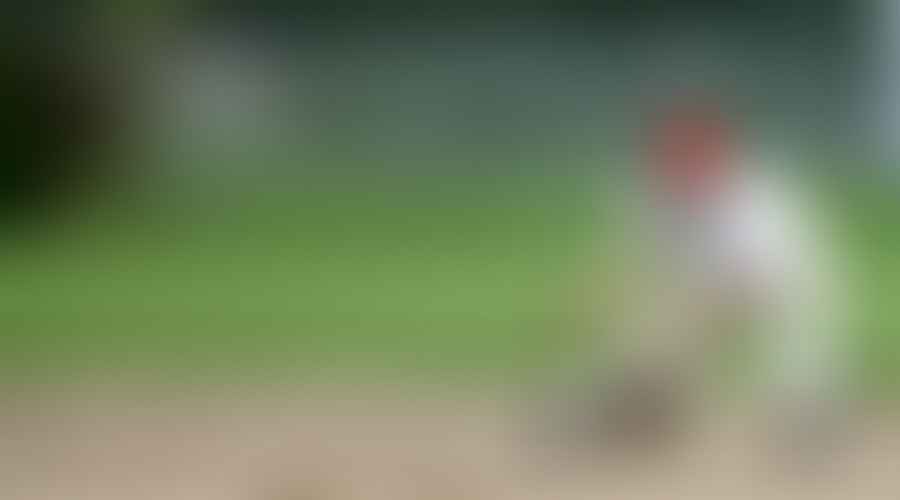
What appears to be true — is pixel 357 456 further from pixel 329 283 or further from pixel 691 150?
pixel 691 150

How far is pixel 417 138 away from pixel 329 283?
16 centimetres

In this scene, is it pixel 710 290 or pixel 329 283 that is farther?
pixel 329 283

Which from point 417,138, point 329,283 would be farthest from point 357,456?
point 417,138

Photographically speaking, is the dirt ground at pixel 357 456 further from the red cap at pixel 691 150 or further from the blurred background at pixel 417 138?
the red cap at pixel 691 150

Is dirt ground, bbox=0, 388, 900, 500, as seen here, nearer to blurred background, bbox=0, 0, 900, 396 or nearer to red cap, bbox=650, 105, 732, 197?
blurred background, bbox=0, 0, 900, 396

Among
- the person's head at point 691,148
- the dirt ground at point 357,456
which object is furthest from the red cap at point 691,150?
the dirt ground at point 357,456

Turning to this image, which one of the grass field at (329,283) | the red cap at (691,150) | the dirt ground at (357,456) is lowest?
the dirt ground at (357,456)

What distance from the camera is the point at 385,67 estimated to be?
39.2 inches

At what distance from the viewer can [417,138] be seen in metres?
1.00

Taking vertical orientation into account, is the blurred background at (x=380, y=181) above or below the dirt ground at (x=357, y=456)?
above

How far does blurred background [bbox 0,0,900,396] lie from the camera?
96 centimetres

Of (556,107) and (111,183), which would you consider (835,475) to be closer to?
(556,107)

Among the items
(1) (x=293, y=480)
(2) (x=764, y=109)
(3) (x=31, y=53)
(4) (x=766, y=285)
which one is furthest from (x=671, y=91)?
(3) (x=31, y=53)

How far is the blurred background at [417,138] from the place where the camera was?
963 millimetres
